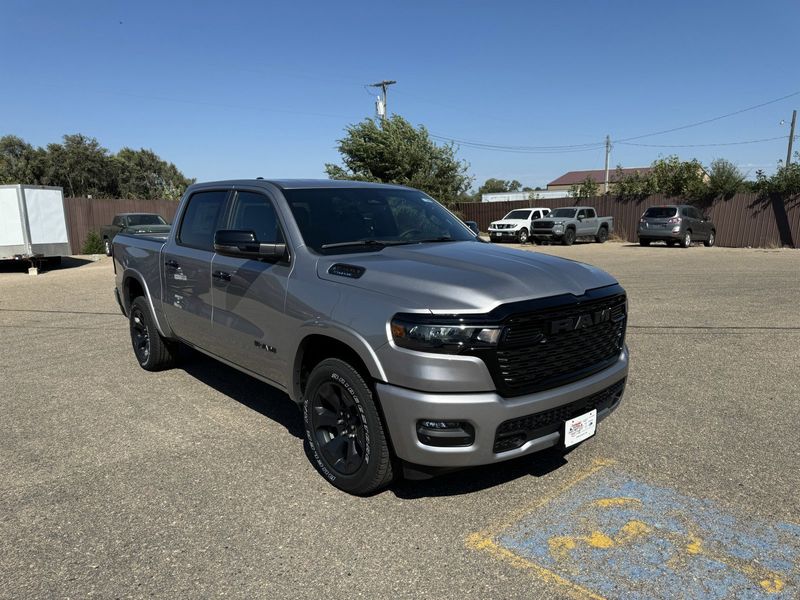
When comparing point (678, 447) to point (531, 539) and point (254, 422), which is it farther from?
point (254, 422)

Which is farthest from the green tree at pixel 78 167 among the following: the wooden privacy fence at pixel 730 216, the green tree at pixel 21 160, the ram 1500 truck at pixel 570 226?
the ram 1500 truck at pixel 570 226

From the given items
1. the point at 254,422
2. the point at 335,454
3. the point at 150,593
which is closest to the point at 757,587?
the point at 335,454

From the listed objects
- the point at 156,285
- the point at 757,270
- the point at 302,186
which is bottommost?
the point at 757,270

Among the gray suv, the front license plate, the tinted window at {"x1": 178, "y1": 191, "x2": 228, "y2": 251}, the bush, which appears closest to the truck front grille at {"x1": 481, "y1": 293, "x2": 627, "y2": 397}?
the front license plate

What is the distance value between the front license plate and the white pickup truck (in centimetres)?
2612

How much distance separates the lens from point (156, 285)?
5.65m

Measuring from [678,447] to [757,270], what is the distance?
46.4 ft

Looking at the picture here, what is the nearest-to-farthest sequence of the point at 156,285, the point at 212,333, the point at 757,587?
1. the point at 757,587
2. the point at 212,333
3. the point at 156,285

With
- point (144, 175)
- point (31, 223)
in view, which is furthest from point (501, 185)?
point (31, 223)

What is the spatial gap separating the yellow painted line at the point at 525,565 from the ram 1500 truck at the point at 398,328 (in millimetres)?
403

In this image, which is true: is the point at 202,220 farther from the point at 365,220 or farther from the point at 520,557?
the point at 520,557

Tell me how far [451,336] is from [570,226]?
85.7 feet

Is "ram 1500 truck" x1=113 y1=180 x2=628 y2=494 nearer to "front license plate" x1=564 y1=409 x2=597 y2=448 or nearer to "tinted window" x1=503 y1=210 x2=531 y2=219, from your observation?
"front license plate" x1=564 y1=409 x2=597 y2=448

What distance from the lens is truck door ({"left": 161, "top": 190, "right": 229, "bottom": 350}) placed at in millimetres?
4770
